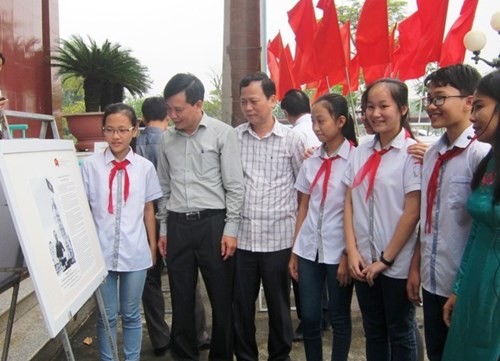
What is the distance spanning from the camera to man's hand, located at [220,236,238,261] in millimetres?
2643

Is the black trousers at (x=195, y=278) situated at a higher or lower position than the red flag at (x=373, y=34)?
lower

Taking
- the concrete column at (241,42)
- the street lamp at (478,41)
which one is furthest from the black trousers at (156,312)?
the street lamp at (478,41)

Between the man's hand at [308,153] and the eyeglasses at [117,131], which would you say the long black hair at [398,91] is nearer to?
the man's hand at [308,153]

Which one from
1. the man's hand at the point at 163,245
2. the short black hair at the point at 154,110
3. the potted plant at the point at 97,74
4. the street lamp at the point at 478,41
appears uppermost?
the street lamp at the point at 478,41

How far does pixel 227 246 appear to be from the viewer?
104 inches

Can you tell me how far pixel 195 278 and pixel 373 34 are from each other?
11.8 feet

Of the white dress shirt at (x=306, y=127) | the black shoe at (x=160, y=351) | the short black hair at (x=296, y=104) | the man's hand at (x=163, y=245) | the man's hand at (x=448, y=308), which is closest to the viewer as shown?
the man's hand at (x=448, y=308)

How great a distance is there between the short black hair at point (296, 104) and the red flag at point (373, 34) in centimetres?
139

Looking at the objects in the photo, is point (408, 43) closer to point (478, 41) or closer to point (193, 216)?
point (478, 41)

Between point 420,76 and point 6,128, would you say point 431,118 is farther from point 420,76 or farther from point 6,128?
point 420,76

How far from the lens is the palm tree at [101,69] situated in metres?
5.82

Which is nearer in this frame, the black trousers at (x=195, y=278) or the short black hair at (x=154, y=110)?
the black trousers at (x=195, y=278)

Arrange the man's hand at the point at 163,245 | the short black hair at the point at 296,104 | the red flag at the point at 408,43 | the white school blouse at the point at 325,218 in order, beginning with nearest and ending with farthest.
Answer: the white school blouse at the point at 325,218, the man's hand at the point at 163,245, the short black hair at the point at 296,104, the red flag at the point at 408,43

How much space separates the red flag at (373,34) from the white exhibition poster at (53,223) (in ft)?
12.7
